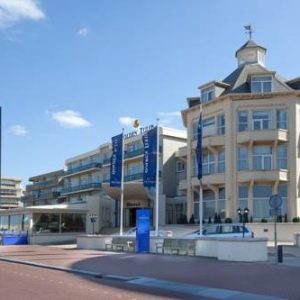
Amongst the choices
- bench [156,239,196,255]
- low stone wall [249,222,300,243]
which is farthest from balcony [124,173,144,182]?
bench [156,239,196,255]

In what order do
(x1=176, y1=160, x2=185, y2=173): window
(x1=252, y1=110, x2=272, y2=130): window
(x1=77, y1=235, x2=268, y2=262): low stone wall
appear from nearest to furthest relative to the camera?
(x1=77, y1=235, x2=268, y2=262): low stone wall < (x1=252, y1=110, x2=272, y2=130): window < (x1=176, y1=160, x2=185, y2=173): window

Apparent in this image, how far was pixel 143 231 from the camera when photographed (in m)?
28.6

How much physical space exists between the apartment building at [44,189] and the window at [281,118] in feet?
204

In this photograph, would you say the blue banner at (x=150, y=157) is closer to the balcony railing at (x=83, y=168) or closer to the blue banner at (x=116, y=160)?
the blue banner at (x=116, y=160)

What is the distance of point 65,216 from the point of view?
49719 millimetres

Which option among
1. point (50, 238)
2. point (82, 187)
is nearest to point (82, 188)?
point (82, 187)

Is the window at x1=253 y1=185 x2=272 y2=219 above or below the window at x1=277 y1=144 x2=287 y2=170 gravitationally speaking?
below

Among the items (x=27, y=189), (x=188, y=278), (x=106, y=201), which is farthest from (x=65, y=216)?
(x=27, y=189)

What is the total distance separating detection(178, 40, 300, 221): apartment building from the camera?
44.2m

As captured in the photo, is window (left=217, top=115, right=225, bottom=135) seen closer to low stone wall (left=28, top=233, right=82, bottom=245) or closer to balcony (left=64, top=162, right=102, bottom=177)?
low stone wall (left=28, top=233, right=82, bottom=245)

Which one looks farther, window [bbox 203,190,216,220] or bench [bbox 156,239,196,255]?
window [bbox 203,190,216,220]

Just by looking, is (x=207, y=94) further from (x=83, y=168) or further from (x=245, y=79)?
(x=83, y=168)

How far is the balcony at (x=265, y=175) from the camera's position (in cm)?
4366

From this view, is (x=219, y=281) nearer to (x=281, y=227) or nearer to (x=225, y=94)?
(x=281, y=227)
